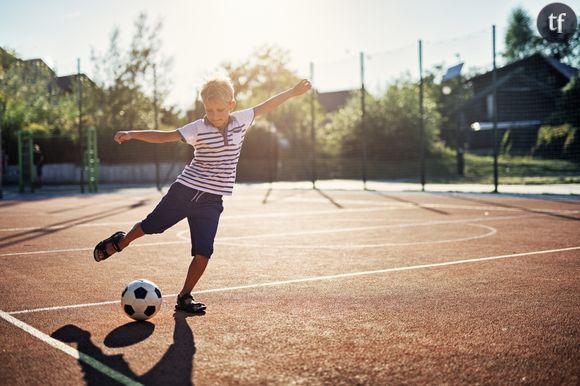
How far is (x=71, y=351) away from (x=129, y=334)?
463 mm

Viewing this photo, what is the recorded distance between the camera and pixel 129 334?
4.01 meters

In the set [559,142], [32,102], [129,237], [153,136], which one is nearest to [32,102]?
[32,102]

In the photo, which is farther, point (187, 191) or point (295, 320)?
point (187, 191)

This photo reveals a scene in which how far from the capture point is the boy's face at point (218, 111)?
4695 mm

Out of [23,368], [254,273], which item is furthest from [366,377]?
[254,273]

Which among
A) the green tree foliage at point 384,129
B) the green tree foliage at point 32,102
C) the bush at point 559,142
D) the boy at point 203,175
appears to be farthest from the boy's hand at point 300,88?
the green tree foliage at point 32,102

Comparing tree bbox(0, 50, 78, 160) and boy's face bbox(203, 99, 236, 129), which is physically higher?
tree bbox(0, 50, 78, 160)

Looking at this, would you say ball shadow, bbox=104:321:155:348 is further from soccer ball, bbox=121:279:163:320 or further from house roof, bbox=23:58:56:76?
house roof, bbox=23:58:56:76

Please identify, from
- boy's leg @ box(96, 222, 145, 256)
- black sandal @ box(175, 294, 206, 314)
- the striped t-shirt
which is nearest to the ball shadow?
black sandal @ box(175, 294, 206, 314)

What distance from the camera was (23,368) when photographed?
10.8ft

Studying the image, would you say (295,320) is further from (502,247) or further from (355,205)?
(355,205)

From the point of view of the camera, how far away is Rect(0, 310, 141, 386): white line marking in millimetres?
3148

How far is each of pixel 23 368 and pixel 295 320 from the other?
1.68 m

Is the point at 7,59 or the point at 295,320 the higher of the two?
the point at 7,59
